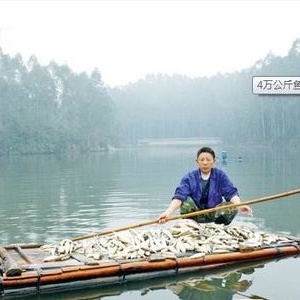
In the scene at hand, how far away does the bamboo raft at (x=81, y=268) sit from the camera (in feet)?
16.7

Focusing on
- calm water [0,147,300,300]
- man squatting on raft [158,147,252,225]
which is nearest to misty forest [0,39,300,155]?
calm water [0,147,300,300]

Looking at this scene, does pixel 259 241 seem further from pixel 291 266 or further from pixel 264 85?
pixel 264 85

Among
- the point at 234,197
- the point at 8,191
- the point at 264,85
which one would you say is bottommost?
the point at 8,191

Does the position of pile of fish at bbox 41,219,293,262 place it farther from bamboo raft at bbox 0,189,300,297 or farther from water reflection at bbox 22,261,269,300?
water reflection at bbox 22,261,269,300

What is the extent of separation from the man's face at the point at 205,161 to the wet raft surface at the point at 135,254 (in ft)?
2.28

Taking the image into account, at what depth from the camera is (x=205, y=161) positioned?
673 centimetres

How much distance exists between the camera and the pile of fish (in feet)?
19.4

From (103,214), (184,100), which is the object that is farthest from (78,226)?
(184,100)

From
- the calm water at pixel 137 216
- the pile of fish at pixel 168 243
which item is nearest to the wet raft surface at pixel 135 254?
the pile of fish at pixel 168 243

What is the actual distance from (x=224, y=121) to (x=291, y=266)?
9543 cm

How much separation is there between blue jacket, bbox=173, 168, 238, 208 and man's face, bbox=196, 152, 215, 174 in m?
0.15

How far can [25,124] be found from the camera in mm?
68938

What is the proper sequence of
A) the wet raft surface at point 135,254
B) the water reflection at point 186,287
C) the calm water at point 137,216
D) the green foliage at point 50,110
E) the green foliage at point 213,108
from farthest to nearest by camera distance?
the green foliage at point 213,108 < the green foliage at point 50,110 < the calm water at point 137,216 < the water reflection at point 186,287 < the wet raft surface at point 135,254

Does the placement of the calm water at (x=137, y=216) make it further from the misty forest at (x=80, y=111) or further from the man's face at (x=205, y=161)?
the misty forest at (x=80, y=111)
